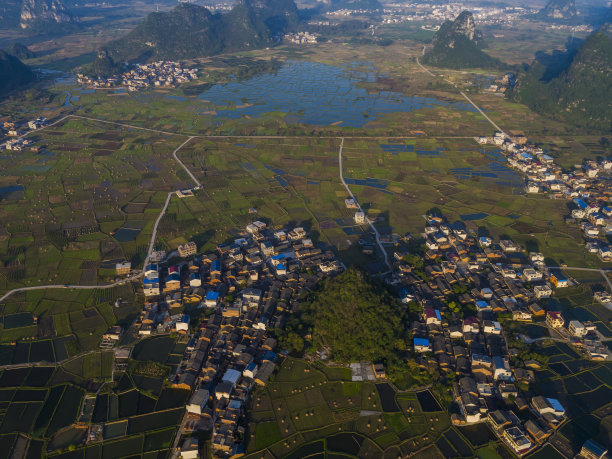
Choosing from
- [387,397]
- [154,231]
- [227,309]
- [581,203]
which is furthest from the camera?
[581,203]

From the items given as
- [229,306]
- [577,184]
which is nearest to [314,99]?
[577,184]

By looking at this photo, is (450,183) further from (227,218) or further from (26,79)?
(26,79)

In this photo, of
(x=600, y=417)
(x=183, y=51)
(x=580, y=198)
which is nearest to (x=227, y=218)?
(x=600, y=417)

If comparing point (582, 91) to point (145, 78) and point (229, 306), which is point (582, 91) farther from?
point (145, 78)

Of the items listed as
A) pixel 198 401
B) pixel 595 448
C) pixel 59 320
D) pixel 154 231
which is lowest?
pixel 595 448

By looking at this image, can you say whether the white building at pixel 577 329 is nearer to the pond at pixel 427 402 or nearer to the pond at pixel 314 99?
the pond at pixel 427 402

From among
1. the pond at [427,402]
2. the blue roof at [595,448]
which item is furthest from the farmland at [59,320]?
the blue roof at [595,448]

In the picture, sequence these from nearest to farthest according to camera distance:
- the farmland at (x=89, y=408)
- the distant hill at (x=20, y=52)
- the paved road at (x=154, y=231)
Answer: the farmland at (x=89, y=408), the paved road at (x=154, y=231), the distant hill at (x=20, y=52)
